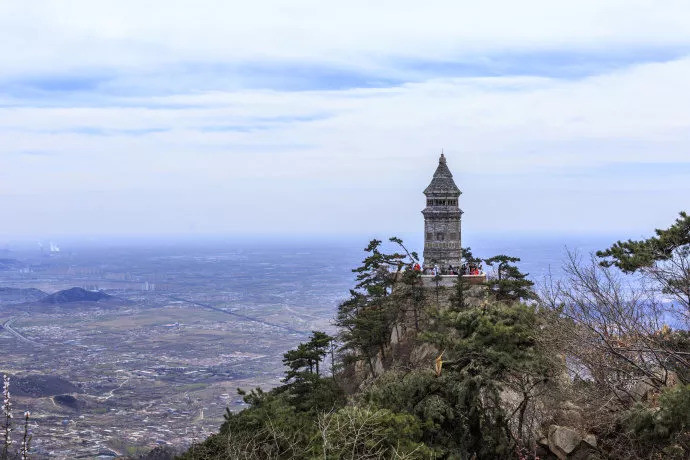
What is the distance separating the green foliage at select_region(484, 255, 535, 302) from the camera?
31297mm

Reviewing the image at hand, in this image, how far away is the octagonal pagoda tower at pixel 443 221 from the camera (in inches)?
1618

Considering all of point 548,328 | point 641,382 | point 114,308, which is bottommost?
point 114,308

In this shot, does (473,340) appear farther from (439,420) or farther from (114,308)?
(114,308)

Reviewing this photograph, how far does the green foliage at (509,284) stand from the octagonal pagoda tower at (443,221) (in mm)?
6604

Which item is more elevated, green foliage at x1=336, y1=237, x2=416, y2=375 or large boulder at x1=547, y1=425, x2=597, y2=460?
green foliage at x1=336, y1=237, x2=416, y2=375

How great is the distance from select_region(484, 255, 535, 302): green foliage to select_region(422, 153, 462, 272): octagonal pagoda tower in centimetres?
660

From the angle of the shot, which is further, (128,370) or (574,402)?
(128,370)

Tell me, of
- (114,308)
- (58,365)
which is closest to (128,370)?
(58,365)

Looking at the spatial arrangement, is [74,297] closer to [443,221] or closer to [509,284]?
[443,221]

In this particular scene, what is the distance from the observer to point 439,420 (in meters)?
18.6

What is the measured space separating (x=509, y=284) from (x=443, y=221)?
34.6 feet

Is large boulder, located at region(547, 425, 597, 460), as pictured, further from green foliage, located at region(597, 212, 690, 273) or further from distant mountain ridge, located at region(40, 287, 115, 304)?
distant mountain ridge, located at region(40, 287, 115, 304)

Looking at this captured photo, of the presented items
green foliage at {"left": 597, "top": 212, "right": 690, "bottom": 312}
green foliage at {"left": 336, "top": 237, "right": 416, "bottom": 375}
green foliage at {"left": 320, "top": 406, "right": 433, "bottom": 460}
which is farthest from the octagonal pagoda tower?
green foliage at {"left": 320, "top": 406, "right": 433, "bottom": 460}

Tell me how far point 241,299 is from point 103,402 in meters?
108
